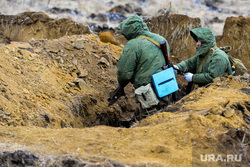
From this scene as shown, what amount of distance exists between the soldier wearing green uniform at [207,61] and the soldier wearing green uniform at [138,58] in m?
0.78

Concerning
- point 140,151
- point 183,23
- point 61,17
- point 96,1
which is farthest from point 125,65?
point 96,1

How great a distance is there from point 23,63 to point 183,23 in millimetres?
5032

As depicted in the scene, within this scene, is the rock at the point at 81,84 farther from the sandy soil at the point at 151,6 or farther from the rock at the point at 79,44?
the sandy soil at the point at 151,6

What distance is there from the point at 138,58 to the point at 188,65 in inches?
57.0

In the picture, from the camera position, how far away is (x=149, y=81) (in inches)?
216

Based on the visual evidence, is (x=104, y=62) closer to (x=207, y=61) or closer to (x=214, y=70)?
(x=207, y=61)

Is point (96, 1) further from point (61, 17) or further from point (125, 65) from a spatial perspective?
point (125, 65)

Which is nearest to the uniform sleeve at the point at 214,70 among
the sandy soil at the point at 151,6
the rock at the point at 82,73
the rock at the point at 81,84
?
the rock at the point at 81,84

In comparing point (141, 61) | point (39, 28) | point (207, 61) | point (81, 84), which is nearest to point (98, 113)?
point (81, 84)

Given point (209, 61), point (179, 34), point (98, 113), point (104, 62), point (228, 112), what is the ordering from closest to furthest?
point (228, 112) → point (209, 61) → point (98, 113) → point (104, 62) → point (179, 34)

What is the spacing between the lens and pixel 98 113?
6324mm

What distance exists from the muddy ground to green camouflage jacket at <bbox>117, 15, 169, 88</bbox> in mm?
745

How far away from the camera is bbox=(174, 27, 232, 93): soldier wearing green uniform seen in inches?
227

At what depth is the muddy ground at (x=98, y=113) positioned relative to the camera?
128 inches
